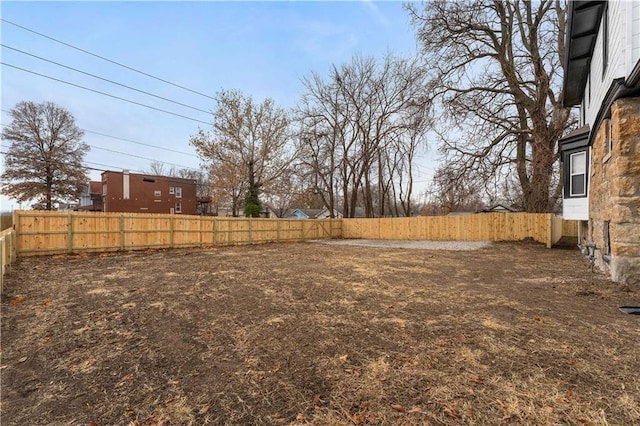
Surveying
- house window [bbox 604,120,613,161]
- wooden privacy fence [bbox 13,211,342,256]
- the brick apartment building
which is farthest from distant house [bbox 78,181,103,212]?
house window [bbox 604,120,613,161]

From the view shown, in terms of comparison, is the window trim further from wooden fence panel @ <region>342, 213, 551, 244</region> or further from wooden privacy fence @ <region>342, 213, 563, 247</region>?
wooden fence panel @ <region>342, 213, 551, 244</region>

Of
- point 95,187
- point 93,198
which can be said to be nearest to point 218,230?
point 93,198

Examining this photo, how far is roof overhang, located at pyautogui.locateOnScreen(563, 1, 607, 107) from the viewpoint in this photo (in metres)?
6.48

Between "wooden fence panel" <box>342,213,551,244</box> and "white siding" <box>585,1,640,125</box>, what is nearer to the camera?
"white siding" <box>585,1,640,125</box>

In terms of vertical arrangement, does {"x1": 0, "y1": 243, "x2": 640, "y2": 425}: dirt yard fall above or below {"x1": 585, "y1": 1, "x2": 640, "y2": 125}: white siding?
below

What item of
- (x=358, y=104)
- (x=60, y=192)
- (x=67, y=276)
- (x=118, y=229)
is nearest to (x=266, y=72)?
(x=358, y=104)

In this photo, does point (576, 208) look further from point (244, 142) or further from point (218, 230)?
point (244, 142)

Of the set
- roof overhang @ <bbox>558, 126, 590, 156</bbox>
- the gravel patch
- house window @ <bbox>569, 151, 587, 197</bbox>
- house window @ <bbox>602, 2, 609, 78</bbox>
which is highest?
house window @ <bbox>602, 2, 609, 78</bbox>

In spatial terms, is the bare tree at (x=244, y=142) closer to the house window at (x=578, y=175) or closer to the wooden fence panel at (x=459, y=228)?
the wooden fence panel at (x=459, y=228)

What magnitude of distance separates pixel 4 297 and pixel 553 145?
61.0ft

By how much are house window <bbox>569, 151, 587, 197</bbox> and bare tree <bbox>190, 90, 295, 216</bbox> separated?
1815 cm

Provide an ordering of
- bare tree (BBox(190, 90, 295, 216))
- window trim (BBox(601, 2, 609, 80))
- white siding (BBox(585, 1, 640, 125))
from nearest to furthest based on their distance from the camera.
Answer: white siding (BBox(585, 1, 640, 125))
window trim (BBox(601, 2, 609, 80))
bare tree (BBox(190, 90, 295, 216))

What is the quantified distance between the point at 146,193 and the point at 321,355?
36470 mm

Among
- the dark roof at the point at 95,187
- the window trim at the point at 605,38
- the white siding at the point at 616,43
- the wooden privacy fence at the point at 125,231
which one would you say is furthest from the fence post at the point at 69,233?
the dark roof at the point at 95,187
